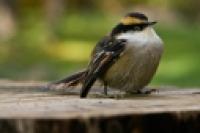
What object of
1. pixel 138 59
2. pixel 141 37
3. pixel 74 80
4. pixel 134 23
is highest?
pixel 134 23

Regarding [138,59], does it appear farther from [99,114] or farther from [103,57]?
[99,114]

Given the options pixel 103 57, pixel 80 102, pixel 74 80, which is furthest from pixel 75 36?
pixel 80 102

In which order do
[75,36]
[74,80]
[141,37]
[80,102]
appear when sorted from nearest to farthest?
[80,102], [141,37], [74,80], [75,36]

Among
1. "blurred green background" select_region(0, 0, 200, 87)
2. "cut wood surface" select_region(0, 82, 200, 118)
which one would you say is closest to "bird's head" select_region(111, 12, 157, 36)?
"cut wood surface" select_region(0, 82, 200, 118)

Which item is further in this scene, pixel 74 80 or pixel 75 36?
pixel 75 36

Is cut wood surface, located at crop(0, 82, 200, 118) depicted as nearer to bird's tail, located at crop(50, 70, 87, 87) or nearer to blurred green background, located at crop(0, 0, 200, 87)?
bird's tail, located at crop(50, 70, 87, 87)

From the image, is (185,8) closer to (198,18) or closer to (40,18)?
(198,18)
